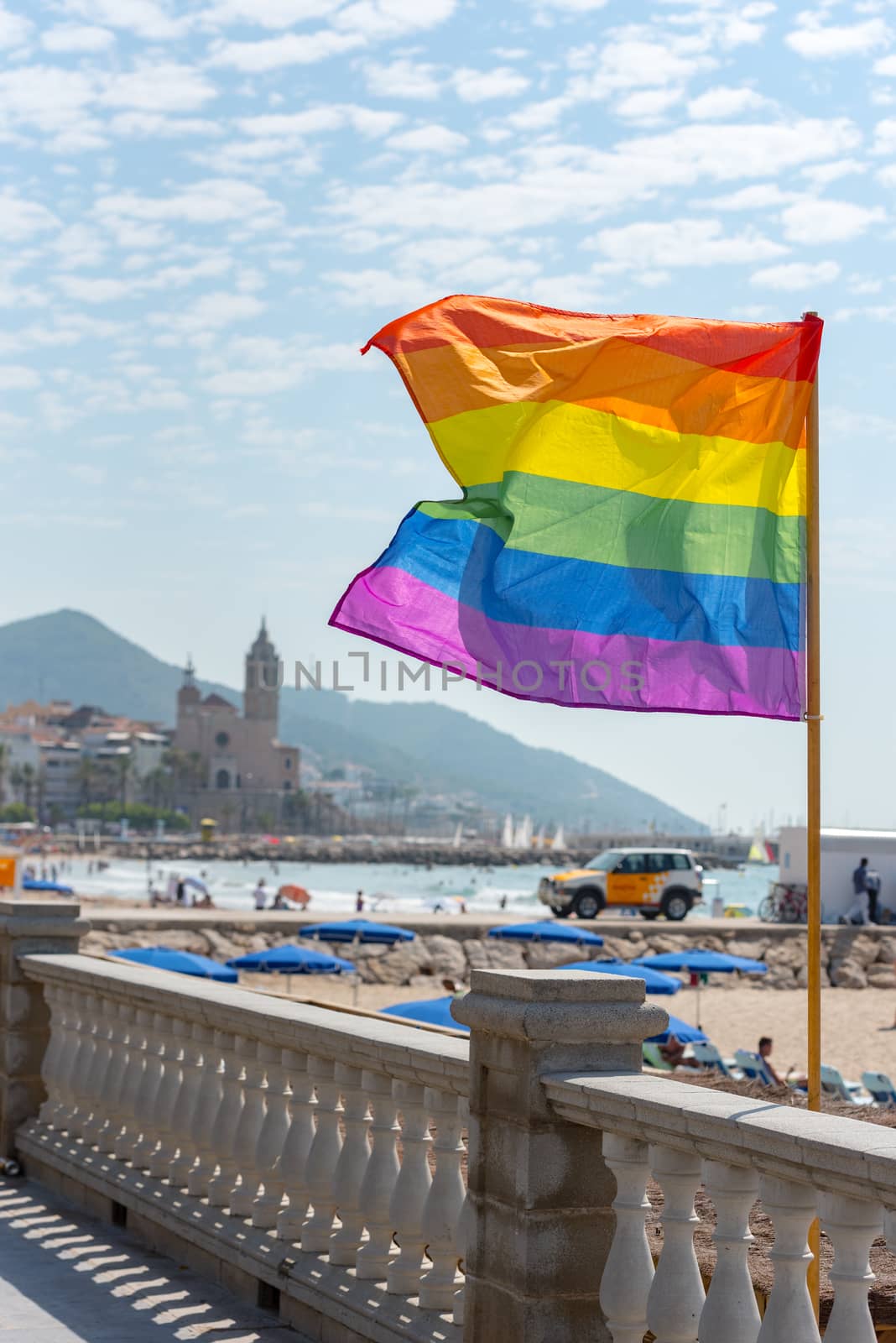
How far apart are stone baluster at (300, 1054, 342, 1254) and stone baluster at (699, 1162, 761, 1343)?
2.17 meters

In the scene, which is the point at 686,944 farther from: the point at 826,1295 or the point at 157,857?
the point at 157,857

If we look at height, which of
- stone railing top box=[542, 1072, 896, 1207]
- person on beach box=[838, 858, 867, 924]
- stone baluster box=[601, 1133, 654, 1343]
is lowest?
person on beach box=[838, 858, 867, 924]

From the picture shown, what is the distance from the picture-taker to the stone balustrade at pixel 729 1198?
3258 millimetres

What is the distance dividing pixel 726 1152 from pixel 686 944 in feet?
113

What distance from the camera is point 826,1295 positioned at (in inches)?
207

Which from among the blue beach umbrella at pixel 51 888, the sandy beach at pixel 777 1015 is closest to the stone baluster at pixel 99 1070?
the sandy beach at pixel 777 1015

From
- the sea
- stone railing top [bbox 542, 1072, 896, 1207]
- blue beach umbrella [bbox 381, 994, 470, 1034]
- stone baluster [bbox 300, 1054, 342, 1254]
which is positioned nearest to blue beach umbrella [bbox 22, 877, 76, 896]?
the sea

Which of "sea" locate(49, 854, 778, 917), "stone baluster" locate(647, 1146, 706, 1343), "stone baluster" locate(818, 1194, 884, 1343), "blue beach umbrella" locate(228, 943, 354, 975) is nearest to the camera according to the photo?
"stone baluster" locate(818, 1194, 884, 1343)

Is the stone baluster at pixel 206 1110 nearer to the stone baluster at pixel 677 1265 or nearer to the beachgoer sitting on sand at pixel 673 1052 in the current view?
the stone baluster at pixel 677 1265

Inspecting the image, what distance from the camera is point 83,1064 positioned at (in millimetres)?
7961

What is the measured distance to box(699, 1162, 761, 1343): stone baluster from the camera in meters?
3.60

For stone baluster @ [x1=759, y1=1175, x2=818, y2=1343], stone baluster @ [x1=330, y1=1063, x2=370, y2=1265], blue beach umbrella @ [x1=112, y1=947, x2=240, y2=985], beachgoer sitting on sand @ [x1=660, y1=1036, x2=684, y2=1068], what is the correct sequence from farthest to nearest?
1. blue beach umbrella @ [x1=112, y1=947, x2=240, y2=985]
2. beachgoer sitting on sand @ [x1=660, y1=1036, x2=684, y2=1068]
3. stone baluster @ [x1=330, y1=1063, x2=370, y2=1265]
4. stone baluster @ [x1=759, y1=1175, x2=818, y2=1343]

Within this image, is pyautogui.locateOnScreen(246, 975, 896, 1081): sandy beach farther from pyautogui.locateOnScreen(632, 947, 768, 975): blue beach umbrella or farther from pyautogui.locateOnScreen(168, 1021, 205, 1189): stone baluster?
pyautogui.locateOnScreen(168, 1021, 205, 1189): stone baluster

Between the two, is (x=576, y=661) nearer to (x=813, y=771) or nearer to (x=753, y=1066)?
(x=813, y=771)
